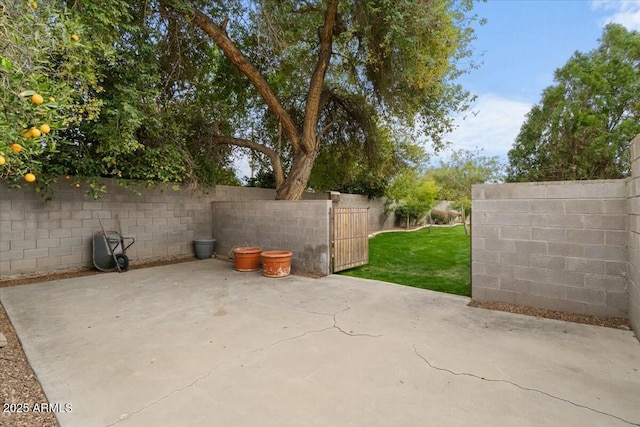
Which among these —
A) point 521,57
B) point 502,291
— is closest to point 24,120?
point 502,291

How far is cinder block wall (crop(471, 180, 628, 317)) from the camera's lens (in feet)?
11.5

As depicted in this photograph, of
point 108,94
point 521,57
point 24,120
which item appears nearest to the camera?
point 24,120

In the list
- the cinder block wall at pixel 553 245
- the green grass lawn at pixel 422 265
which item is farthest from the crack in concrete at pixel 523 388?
the green grass lawn at pixel 422 265

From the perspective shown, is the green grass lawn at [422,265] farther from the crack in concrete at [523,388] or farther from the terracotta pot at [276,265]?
the crack in concrete at [523,388]

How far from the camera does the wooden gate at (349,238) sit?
250 inches

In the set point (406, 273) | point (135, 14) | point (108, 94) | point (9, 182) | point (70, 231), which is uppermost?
point (135, 14)

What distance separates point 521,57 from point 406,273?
933cm

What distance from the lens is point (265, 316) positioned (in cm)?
382

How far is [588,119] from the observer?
962 centimetres

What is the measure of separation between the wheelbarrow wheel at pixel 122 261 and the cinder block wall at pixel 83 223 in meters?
0.67

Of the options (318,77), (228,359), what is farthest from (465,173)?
(228,359)

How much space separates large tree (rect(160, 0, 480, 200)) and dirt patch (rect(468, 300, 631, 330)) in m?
4.29

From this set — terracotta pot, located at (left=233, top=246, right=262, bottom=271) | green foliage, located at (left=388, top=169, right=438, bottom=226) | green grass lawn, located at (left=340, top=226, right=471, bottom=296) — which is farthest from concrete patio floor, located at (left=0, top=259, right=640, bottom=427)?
green foliage, located at (left=388, top=169, right=438, bottom=226)

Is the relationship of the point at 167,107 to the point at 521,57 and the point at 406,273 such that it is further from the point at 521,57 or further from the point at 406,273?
the point at 521,57
